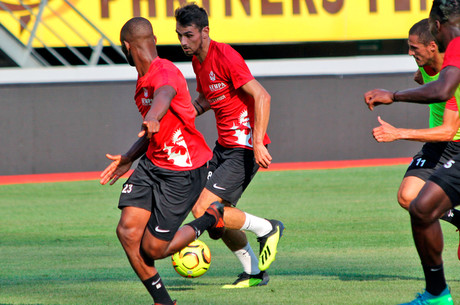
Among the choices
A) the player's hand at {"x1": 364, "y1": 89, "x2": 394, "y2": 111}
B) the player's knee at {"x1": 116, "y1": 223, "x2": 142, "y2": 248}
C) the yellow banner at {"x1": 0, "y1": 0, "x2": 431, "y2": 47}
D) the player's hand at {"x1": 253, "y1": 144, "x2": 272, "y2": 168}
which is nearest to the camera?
the player's hand at {"x1": 364, "y1": 89, "x2": 394, "y2": 111}

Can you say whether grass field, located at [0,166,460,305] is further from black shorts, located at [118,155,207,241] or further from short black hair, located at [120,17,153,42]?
short black hair, located at [120,17,153,42]

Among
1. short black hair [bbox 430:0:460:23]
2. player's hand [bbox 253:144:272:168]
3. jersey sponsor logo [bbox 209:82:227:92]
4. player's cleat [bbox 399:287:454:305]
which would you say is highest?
short black hair [bbox 430:0:460:23]

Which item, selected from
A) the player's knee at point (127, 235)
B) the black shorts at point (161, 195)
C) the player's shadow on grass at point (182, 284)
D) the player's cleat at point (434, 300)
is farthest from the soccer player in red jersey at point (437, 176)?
the player's shadow on grass at point (182, 284)

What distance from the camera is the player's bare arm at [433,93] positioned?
521 centimetres

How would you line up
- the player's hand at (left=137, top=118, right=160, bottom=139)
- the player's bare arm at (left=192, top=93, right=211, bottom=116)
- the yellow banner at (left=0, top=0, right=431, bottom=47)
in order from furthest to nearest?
the yellow banner at (left=0, top=0, right=431, bottom=47), the player's bare arm at (left=192, top=93, right=211, bottom=116), the player's hand at (left=137, top=118, right=160, bottom=139)

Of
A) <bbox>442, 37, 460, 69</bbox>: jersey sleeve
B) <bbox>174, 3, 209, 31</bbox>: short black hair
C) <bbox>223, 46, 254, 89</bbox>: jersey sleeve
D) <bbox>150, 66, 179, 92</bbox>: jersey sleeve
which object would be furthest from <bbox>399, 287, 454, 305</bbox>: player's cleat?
<bbox>174, 3, 209, 31</bbox>: short black hair

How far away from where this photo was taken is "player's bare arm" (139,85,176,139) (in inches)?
205

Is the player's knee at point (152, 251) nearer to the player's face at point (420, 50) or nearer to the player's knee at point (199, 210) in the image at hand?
the player's knee at point (199, 210)

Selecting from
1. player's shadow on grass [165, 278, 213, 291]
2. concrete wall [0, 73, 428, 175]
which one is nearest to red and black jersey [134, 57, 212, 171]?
player's shadow on grass [165, 278, 213, 291]

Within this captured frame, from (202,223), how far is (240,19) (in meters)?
16.0

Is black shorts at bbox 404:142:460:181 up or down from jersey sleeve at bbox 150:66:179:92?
down

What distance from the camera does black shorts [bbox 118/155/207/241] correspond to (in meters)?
5.86

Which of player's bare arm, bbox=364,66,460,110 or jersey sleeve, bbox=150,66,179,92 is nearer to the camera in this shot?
player's bare arm, bbox=364,66,460,110

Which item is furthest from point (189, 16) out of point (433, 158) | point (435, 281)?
point (435, 281)
